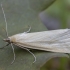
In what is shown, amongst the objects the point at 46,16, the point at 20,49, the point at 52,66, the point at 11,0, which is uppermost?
the point at 11,0

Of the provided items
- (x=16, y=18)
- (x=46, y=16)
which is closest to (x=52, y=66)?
(x=16, y=18)

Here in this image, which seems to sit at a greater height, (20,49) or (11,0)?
(11,0)

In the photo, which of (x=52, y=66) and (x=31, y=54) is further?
(x=52, y=66)

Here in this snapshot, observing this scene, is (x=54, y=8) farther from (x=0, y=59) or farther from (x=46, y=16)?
(x=0, y=59)

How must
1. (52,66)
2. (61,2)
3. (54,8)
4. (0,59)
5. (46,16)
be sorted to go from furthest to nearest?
(46,16), (54,8), (61,2), (52,66), (0,59)

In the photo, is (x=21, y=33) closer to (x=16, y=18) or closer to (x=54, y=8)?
(x=16, y=18)

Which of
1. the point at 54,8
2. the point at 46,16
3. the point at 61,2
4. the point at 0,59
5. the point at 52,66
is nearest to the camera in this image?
the point at 0,59

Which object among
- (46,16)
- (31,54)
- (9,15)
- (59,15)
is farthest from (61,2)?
(31,54)
